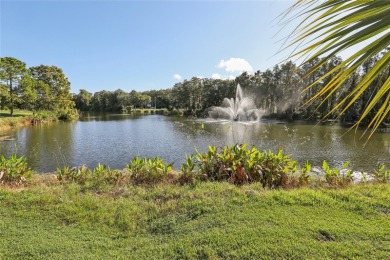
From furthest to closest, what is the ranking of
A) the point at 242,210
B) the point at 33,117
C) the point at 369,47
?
the point at 33,117, the point at 242,210, the point at 369,47

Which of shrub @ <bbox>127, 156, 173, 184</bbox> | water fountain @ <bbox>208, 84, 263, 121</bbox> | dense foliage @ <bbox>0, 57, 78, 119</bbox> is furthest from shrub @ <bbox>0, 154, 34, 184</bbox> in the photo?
water fountain @ <bbox>208, 84, 263, 121</bbox>

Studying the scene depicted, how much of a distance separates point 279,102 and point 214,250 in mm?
47259

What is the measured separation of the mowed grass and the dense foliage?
104 feet

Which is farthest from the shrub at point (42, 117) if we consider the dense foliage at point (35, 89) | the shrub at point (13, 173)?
the shrub at point (13, 173)

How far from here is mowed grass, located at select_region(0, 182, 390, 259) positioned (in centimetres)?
283

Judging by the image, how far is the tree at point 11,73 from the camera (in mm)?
29608

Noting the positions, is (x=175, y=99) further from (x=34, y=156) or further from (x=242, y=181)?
(x=242, y=181)

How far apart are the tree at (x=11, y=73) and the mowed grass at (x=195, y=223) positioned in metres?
31.9

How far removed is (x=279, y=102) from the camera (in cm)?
4688

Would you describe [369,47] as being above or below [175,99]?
below

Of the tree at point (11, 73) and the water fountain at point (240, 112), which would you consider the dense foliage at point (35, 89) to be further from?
the water fountain at point (240, 112)

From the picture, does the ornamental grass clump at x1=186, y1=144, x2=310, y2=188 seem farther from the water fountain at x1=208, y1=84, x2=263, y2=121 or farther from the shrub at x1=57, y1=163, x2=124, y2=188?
the water fountain at x1=208, y1=84, x2=263, y2=121

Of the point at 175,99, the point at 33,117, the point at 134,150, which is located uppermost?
the point at 175,99

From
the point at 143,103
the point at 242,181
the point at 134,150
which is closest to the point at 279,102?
the point at 134,150
